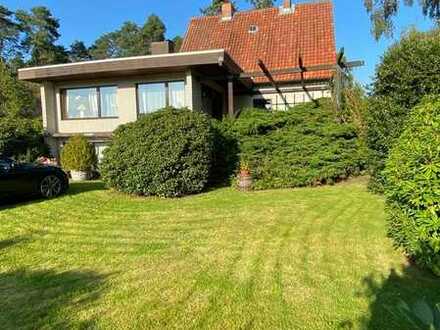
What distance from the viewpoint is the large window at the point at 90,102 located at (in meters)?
16.3

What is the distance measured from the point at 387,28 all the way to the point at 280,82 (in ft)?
22.9

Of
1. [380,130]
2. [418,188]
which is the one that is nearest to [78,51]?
[380,130]

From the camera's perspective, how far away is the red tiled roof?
19547mm

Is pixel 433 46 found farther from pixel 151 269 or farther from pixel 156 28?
pixel 156 28

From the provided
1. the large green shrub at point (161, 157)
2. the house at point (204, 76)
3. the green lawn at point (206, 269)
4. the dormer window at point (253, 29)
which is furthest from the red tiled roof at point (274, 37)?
the green lawn at point (206, 269)

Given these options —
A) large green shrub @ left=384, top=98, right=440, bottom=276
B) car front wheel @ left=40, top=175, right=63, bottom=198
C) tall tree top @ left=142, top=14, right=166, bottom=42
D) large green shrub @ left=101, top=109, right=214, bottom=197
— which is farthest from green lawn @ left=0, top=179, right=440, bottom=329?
tall tree top @ left=142, top=14, right=166, bottom=42

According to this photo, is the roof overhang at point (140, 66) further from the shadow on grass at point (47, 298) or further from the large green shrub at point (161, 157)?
the shadow on grass at point (47, 298)

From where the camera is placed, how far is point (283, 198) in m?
9.10

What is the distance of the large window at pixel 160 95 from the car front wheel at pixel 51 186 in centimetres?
602

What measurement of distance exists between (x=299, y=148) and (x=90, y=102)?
9.73 meters

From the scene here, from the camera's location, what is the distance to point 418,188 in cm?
442

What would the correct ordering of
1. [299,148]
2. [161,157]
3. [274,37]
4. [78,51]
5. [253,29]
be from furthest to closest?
1. [78,51]
2. [253,29]
3. [274,37]
4. [299,148]
5. [161,157]

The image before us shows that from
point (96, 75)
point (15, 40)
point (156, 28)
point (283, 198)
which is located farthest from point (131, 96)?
point (156, 28)

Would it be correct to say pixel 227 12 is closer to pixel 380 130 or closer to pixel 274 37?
pixel 274 37
